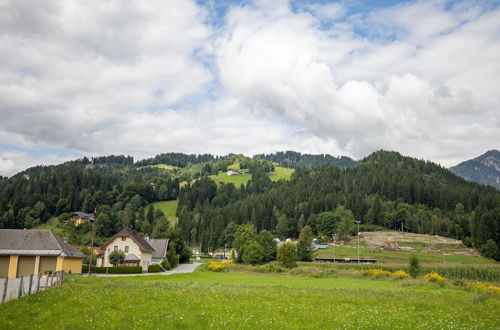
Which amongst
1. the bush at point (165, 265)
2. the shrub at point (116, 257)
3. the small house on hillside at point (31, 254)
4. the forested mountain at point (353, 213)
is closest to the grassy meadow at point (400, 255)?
the forested mountain at point (353, 213)

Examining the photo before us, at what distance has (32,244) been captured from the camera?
63.8 metres

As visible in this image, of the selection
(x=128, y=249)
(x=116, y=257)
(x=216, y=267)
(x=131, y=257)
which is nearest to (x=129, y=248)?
(x=128, y=249)

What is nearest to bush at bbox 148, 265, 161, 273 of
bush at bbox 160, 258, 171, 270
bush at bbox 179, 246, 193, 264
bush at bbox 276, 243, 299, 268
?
bush at bbox 160, 258, 171, 270

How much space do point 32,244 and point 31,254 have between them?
209cm

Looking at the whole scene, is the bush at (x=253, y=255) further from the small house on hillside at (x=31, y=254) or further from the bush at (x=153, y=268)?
the small house on hillside at (x=31, y=254)

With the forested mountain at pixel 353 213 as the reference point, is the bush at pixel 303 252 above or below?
below

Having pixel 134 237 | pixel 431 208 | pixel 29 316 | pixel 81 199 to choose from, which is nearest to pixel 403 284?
pixel 29 316

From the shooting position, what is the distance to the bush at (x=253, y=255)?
9525 centimetres

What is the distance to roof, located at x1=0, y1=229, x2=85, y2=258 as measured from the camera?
6237 centimetres

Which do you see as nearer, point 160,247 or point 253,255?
point 253,255

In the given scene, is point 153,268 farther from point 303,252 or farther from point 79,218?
point 79,218

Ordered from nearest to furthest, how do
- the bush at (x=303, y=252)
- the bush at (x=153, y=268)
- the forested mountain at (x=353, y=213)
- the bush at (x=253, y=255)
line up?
the bush at (x=153, y=268), the bush at (x=253, y=255), the bush at (x=303, y=252), the forested mountain at (x=353, y=213)

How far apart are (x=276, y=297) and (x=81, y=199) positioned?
194916 millimetres

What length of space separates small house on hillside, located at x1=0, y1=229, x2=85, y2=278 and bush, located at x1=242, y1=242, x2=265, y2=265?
42685 millimetres
